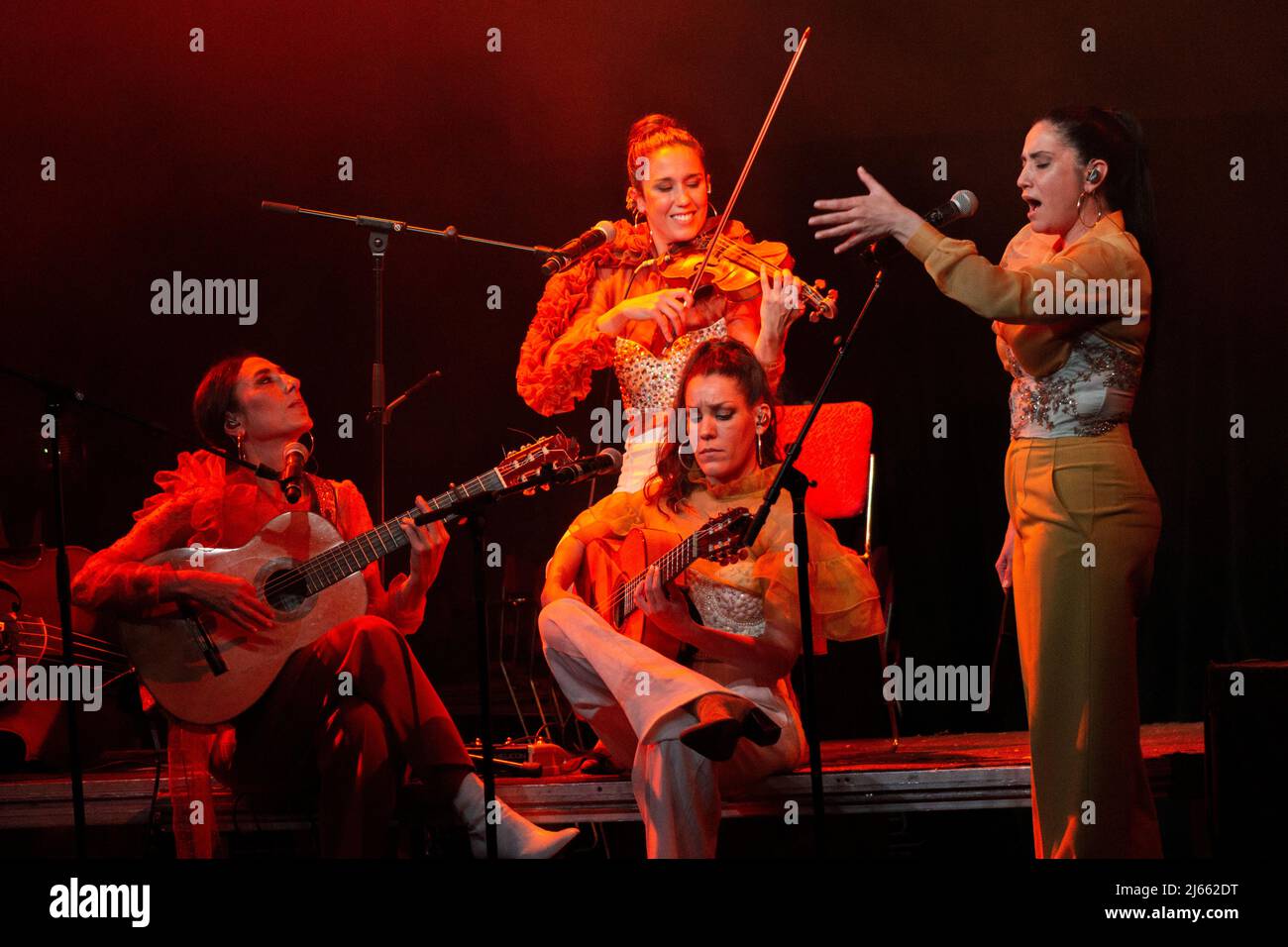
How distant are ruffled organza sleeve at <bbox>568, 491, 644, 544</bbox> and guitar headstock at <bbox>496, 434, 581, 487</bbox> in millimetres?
347

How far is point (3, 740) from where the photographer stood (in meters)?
3.70

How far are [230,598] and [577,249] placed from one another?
1.35 m

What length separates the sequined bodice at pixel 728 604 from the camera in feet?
10.6

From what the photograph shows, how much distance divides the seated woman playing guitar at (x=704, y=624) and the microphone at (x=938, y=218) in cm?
76

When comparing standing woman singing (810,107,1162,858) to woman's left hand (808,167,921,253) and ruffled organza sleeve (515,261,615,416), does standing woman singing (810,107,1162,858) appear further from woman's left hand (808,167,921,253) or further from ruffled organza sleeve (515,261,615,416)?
ruffled organza sleeve (515,261,615,416)

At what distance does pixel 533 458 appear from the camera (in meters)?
3.11

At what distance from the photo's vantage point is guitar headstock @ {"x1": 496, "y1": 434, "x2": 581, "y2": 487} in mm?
3090

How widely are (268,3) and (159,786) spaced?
9.66 feet

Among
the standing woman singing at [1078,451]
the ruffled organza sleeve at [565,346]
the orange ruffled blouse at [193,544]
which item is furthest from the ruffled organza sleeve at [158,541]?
the standing woman singing at [1078,451]

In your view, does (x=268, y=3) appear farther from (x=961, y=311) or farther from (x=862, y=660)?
(x=862, y=660)

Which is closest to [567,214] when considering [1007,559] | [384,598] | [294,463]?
[294,463]

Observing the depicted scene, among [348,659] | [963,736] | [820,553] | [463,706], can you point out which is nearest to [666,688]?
[820,553]

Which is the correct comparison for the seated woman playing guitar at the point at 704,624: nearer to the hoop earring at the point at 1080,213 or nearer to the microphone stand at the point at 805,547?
the microphone stand at the point at 805,547

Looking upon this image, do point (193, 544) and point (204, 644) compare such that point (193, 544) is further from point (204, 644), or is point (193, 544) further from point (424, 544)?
point (424, 544)
